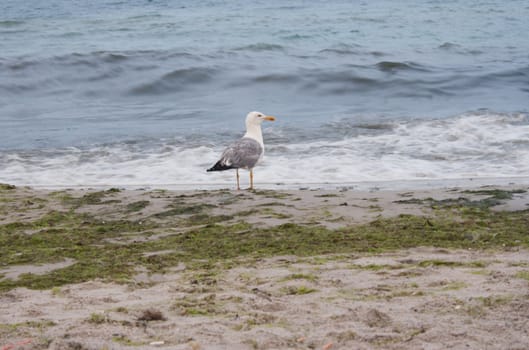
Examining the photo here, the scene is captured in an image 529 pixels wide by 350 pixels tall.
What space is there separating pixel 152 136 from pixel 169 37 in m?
12.2

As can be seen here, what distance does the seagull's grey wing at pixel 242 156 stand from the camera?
807cm

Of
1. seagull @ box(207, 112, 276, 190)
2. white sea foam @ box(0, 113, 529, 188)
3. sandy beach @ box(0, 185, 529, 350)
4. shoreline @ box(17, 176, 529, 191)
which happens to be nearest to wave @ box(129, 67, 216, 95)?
white sea foam @ box(0, 113, 529, 188)

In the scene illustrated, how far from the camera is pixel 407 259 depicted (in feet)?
15.5

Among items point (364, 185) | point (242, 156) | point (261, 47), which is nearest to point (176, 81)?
point (261, 47)

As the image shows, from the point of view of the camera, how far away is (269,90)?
647 inches

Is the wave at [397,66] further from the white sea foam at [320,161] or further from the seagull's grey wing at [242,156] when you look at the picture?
the seagull's grey wing at [242,156]

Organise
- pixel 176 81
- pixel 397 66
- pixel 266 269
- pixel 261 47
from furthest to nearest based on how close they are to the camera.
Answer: pixel 261 47, pixel 397 66, pixel 176 81, pixel 266 269

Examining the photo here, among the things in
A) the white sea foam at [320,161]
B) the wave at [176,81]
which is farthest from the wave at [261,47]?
the white sea foam at [320,161]

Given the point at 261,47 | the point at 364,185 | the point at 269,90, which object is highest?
the point at 261,47

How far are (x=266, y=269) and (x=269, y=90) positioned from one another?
39.5 feet

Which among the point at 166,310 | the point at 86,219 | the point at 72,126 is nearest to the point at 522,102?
the point at 72,126

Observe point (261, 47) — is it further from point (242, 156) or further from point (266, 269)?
point (266, 269)

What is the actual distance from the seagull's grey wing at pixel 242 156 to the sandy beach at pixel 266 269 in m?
0.68

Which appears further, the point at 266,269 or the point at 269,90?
the point at 269,90
